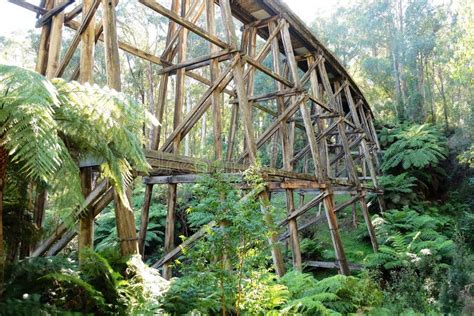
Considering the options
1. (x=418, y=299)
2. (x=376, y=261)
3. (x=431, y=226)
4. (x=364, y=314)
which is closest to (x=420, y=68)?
(x=431, y=226)

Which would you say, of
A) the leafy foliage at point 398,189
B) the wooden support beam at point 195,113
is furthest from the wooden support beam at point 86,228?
the leafy foliage at point 398,189

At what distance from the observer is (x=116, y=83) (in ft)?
12.0

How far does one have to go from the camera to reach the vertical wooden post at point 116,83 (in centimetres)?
329

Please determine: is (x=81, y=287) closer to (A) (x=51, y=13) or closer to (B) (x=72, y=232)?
(B) (x=72, y=232)

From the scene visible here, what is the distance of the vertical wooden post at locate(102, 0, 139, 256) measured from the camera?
3.29 metres

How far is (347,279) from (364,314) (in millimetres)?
644

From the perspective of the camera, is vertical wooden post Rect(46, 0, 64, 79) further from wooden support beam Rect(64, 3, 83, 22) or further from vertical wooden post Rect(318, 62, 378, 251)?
vertical wooden post Rect(318, 62, 378, 251)

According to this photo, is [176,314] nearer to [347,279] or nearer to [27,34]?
[347,279]

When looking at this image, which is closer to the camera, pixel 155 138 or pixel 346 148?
pixel 155 138

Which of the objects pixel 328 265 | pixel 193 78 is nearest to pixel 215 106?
pixel 193 78

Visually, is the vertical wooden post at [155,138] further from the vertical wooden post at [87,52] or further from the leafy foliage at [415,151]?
the leafy foliage at [415,151]

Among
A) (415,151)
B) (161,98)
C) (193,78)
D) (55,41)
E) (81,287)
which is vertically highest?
(193,78)

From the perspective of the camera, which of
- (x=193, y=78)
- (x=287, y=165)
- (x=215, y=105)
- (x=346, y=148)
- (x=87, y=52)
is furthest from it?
(x=346, y=148)

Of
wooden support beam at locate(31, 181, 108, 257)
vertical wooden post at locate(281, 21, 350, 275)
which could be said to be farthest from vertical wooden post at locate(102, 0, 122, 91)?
vertical wooden post at locate(281, 21, 350, 275)
